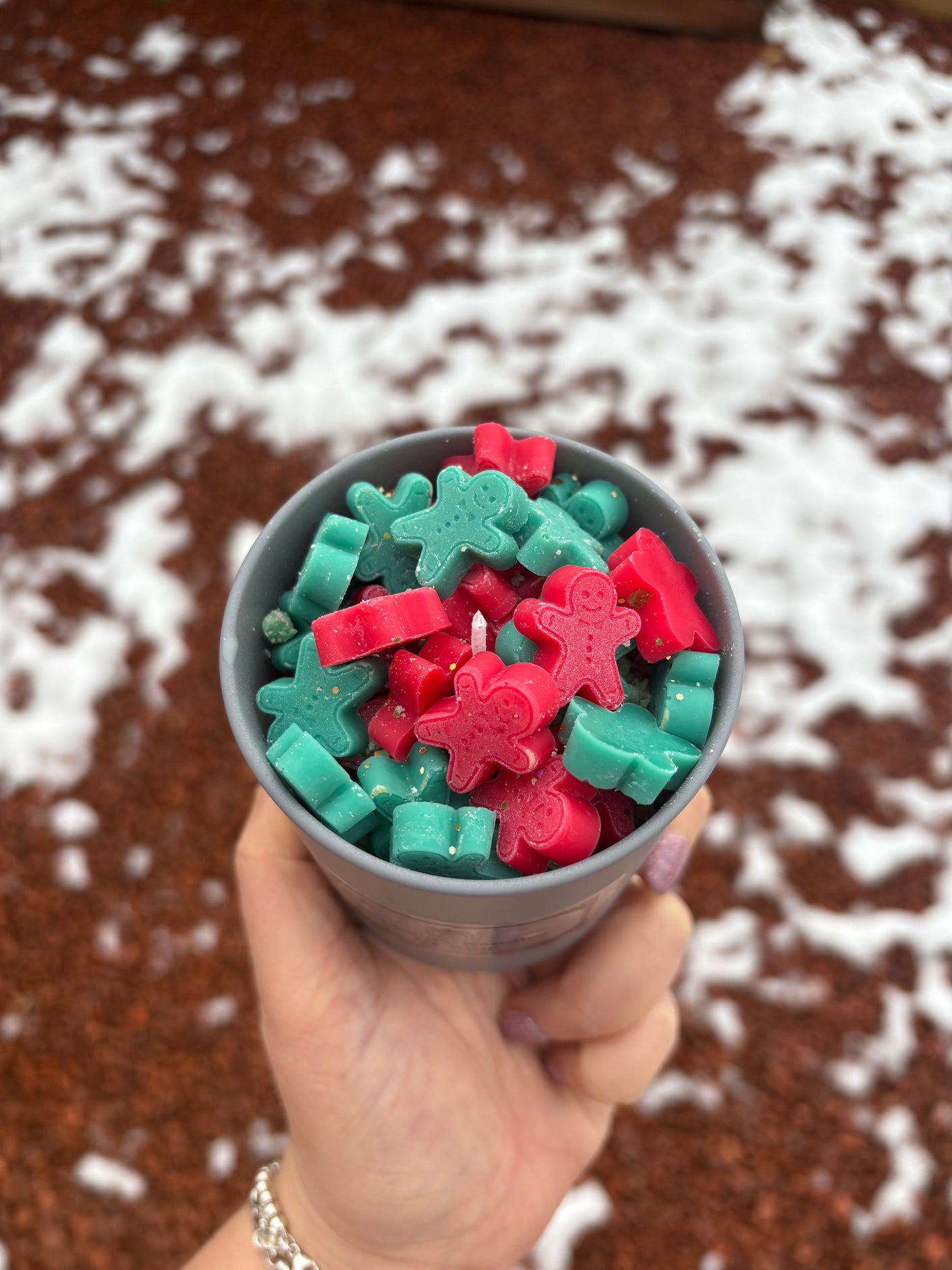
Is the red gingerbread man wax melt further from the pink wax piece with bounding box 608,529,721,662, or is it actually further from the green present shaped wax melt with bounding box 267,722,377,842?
the pink wax piece with bounding box 608,529,721,662

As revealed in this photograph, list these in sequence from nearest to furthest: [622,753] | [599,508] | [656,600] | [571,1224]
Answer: [622,753] → [656,600] → [599,508] → [571,1224]

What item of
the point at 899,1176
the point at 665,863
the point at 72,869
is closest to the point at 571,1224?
the point at 899,1176

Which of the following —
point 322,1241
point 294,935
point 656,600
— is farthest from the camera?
point 322,1241

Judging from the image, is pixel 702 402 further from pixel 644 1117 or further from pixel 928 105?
pixel 644 1117

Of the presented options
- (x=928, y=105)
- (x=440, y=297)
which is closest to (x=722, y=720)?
(x=440, y=297)

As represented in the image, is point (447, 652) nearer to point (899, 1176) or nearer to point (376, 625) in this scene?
point (376, 625)

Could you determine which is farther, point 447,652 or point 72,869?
point 72,869

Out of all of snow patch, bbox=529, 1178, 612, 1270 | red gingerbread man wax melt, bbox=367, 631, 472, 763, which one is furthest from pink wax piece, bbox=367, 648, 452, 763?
snow patch, bbox=529, 1178, 612, 1270
